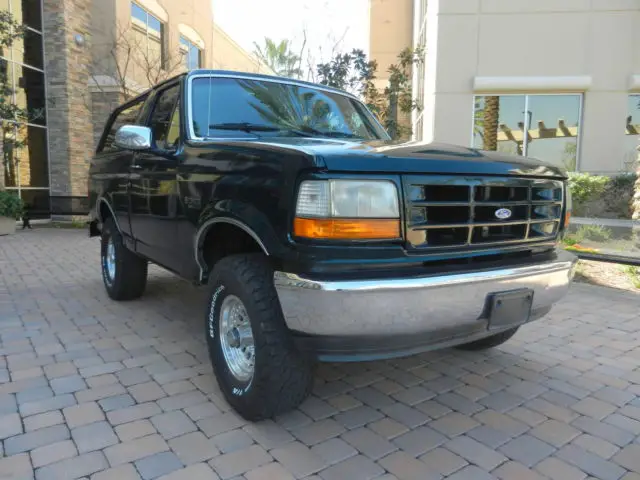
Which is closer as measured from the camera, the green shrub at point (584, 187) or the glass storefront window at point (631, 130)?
the green shrub at point (584, 187)

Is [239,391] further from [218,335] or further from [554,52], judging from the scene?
[554,52]

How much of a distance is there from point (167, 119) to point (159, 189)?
0.62 m

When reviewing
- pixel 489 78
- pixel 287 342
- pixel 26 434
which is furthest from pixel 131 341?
pixel 489 78

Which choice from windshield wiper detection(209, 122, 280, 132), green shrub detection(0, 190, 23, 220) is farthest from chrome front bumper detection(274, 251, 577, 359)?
green shrub detection(0, 190, 23, 220)

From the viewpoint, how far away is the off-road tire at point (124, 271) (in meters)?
4.79

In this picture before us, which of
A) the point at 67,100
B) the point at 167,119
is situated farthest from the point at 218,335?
the point at 67,100

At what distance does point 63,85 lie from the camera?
45.2 feet

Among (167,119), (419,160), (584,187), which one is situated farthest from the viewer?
(584,187)

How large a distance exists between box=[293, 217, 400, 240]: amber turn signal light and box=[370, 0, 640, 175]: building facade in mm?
9964

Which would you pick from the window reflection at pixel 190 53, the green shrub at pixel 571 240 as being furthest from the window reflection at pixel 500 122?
the window reflection at pixel 190 53

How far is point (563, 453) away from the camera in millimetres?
2422

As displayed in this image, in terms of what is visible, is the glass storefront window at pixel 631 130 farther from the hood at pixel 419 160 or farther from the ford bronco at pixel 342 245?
the hood at pixel 419 160

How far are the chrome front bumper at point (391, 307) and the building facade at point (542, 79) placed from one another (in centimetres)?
984

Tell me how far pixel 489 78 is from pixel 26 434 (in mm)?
11167
